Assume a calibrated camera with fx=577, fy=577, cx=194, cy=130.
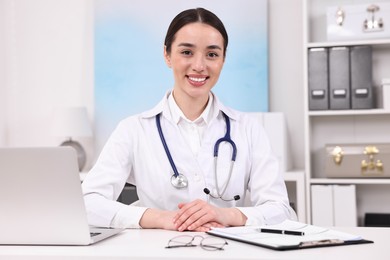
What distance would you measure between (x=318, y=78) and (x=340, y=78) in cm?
12

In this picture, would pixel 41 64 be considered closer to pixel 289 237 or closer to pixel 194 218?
pixel 194 218

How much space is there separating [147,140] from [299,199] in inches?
59.6

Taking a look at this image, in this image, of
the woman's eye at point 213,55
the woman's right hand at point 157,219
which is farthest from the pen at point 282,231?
the woman's eye at point 213,55

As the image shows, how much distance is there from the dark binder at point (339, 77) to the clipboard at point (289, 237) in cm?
193

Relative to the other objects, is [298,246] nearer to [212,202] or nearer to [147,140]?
[212,202]

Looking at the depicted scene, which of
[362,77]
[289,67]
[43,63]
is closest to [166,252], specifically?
[362,77]

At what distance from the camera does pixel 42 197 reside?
4.05ft

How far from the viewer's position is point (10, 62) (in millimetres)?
4035

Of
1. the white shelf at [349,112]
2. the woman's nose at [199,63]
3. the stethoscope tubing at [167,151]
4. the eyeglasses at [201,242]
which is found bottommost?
the eyeglasses at [201,242]

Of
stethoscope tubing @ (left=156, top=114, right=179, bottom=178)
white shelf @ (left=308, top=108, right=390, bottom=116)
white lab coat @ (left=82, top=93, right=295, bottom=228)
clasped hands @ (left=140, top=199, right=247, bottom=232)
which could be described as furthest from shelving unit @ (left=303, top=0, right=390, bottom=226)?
clasped hands @ (left=140, top=199, right=247, bottom=232)

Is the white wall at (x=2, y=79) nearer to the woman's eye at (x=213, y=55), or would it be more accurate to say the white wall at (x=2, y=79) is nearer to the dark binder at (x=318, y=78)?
the dark binder at (x=318, y=78)

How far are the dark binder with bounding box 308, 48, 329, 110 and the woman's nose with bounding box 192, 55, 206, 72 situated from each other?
1.50 m

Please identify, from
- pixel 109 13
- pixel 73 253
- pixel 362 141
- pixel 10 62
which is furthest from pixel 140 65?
pixel 73 253

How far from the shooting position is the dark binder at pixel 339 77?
10.6ft
